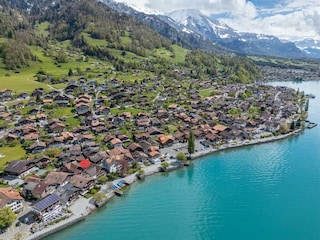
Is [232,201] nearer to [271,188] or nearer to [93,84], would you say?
[271,188]

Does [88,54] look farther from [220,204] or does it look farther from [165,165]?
[220,204]

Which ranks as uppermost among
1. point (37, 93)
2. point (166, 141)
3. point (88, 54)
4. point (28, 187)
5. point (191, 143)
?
point (88, 54)

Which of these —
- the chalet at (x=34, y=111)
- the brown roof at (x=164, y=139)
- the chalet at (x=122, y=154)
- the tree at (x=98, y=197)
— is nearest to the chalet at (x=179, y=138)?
the brown roof at (x=164, y=139)

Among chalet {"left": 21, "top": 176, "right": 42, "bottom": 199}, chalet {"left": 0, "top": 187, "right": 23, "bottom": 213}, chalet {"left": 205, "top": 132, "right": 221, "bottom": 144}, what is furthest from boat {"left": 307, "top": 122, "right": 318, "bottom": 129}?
chalet {"left": 0, "top": 187, "right": 23, "bottom": 213}

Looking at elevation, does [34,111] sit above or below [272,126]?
below

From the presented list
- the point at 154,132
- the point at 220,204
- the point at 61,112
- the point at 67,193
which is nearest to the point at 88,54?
the point at 61,112

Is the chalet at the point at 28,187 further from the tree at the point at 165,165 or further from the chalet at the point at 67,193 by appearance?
the tree at the point at 165,165

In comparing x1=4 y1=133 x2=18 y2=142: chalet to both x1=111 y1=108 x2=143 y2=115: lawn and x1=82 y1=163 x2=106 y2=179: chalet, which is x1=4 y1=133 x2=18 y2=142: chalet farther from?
x1=111 y1=108 x2=143 y2=115: lawn
